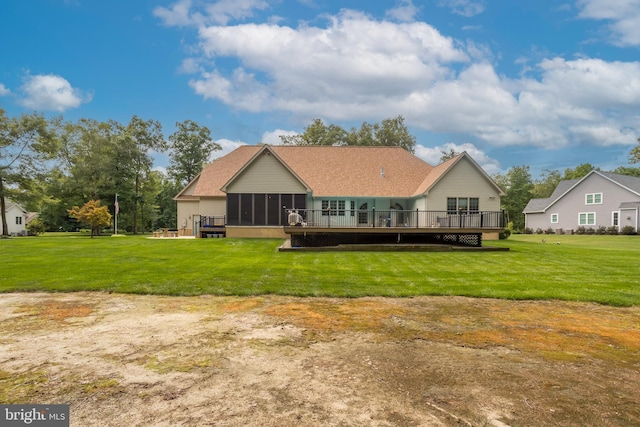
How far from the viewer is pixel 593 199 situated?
139 ft

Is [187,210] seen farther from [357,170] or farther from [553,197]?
[553,197]

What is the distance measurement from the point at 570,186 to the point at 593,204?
4923mm

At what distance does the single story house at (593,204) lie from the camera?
3912 centimetres

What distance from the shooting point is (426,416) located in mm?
3293

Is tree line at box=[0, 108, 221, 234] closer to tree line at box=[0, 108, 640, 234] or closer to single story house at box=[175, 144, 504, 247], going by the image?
tree line at box=[0, 108, 640, 234]

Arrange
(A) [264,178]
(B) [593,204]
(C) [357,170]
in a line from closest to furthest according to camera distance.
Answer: (A) [264,178], (C) [357,170], (B) [593,204]

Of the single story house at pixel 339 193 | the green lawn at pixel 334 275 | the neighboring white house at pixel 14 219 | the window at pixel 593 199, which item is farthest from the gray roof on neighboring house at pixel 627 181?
the neighboring white house at pixel 14 219

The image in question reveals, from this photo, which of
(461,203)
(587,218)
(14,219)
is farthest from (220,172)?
(587,218)

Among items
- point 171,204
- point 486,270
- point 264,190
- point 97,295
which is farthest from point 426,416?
point 171,204

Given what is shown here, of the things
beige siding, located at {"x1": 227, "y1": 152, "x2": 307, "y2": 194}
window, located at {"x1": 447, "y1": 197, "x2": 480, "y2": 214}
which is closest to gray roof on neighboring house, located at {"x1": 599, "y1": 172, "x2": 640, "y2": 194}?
window, located at {"x1": 447, "y1": 197, "x2": 480, "y2": 214}

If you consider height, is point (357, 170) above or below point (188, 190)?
above

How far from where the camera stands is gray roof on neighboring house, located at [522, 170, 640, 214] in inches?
1586

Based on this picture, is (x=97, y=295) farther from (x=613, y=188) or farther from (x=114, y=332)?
(x=613, y=188)

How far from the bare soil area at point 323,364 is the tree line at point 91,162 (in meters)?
38.4
